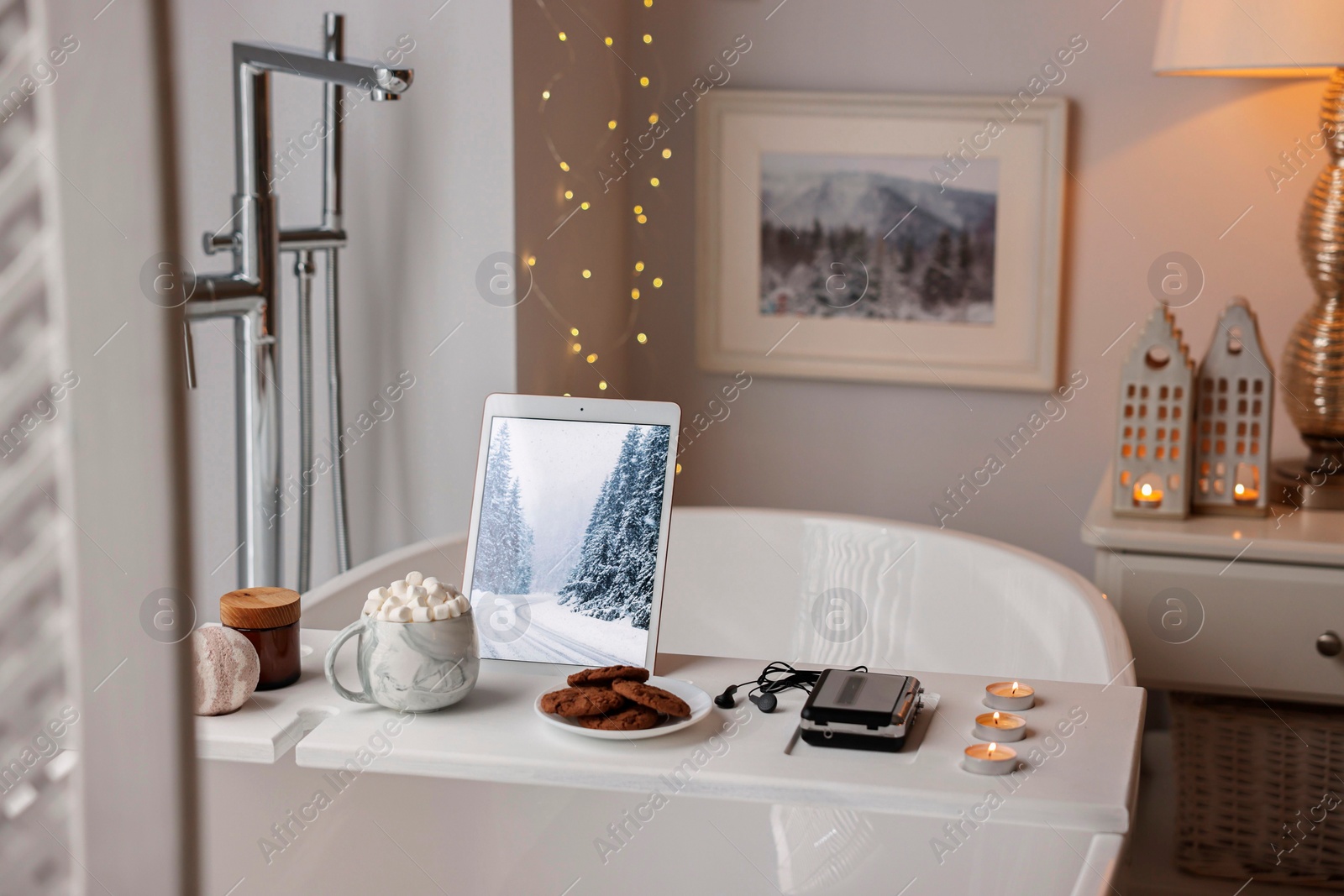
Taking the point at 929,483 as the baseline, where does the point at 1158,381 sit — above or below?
above

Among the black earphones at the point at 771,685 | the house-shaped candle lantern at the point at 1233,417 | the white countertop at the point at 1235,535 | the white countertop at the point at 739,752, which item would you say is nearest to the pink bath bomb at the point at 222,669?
the white countertop at the point at 739,752

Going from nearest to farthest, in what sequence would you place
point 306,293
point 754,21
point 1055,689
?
point 1055,689, point 306,293, point 754,21

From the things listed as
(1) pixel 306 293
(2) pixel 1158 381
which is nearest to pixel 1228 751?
(2) pixel 1158 381

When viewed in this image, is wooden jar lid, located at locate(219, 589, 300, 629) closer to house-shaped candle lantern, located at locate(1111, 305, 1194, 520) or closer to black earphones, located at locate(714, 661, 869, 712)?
black earphones, located at locate(714, 661, 869, 712)

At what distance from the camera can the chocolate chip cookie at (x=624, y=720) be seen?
80 centimetres

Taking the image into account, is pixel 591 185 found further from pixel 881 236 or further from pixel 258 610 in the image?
pixel 258 610

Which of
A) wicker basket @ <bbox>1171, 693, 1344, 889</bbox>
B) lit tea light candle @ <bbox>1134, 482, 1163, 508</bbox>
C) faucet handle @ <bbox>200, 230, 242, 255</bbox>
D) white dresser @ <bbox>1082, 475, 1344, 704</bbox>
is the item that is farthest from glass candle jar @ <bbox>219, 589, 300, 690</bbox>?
wicker basket @ <bbox>1171, 693, 1344, 889</bbox>

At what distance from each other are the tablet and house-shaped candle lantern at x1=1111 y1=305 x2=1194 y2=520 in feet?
2.71

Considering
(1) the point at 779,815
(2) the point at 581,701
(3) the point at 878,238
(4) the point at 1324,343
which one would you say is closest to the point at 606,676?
(2) the point at 581,701

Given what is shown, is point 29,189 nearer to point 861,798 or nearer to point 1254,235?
point 861,798

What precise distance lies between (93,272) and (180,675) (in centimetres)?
5

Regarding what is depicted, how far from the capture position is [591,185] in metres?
1.98

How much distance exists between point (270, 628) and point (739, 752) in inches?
14.5

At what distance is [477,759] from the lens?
78 centimetres
